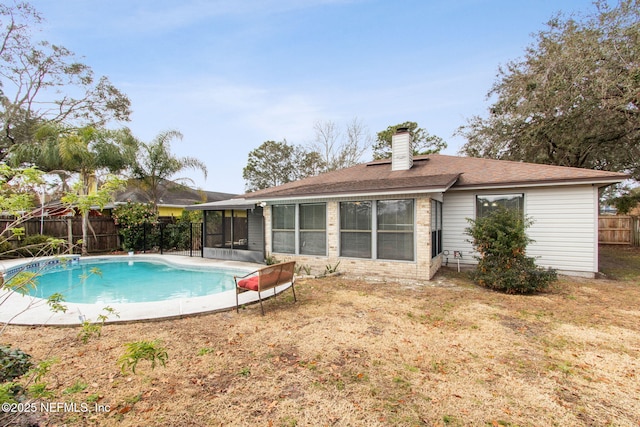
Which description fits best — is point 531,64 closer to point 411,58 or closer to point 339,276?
point 411,58

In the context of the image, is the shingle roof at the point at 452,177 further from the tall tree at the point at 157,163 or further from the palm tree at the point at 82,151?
the palm tree at the point at 82,151

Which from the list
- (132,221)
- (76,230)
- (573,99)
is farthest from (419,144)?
(76,230)

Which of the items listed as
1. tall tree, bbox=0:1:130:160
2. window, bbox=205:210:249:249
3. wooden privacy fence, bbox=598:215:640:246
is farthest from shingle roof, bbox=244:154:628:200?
tall tree, bbox=0:1:130:160

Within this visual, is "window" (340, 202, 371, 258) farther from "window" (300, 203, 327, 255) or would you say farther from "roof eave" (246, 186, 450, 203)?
"window" (300, 203, 327, 255)

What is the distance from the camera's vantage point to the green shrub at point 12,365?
94.8 inches

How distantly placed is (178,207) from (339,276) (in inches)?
700

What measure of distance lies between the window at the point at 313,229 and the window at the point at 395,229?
1.93 meters

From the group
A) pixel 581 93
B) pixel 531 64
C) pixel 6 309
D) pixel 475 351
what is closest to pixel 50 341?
pixel 6 309

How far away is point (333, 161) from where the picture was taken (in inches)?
1124

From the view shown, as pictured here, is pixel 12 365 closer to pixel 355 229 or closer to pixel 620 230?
pixel 355 229

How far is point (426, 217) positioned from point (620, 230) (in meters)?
15.4

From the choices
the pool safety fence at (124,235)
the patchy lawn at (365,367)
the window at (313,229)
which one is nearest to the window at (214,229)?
the pool safety fence at (124,235)

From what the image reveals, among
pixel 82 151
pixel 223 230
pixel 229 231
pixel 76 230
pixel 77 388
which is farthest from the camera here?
pixel 76 230

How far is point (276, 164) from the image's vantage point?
3475cm
